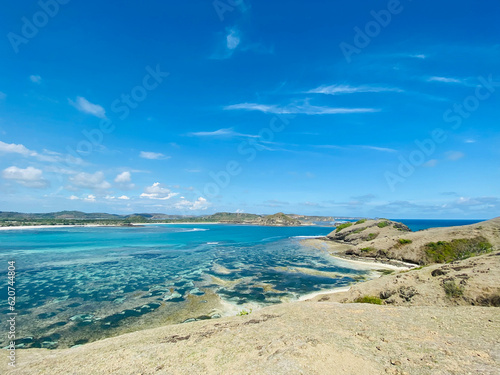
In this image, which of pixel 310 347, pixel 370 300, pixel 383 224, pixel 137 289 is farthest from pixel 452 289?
pixel 383 224

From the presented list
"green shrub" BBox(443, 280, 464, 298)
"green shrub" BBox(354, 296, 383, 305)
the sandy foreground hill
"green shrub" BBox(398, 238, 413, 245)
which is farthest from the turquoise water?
"green shrub" BBox(398, 238, 413, 245)

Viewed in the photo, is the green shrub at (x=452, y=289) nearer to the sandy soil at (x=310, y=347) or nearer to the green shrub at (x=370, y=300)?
the sandy soil at (x=310, y=347)

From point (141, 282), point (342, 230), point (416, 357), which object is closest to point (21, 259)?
point (141, 282)

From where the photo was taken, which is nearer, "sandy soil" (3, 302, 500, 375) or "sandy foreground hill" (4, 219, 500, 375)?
"sandy soil" (3, 302, 500, 375)

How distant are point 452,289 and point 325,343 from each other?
48.5 feet

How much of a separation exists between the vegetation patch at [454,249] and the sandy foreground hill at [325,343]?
115ft

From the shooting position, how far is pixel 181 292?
3275 cm

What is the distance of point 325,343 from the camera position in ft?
38.5

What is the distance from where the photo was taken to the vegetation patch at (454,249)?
155ft

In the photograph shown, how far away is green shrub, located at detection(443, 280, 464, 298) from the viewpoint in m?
18.6

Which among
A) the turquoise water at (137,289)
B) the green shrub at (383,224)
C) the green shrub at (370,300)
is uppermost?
the green shrub at (383,224)

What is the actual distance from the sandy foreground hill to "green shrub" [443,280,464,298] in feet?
0.24

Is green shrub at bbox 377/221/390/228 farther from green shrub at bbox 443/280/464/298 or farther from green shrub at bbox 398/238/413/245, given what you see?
green shrub at bbox 443/280/464/298

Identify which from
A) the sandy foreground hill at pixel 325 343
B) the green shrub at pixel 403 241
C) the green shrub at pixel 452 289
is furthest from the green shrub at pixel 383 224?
the green shrub at pixel 452 289
